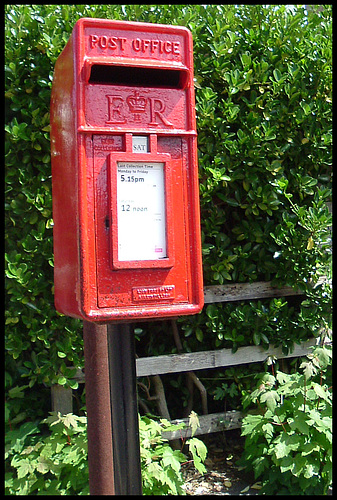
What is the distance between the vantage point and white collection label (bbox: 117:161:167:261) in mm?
1923

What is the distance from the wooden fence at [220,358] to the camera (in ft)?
10.4

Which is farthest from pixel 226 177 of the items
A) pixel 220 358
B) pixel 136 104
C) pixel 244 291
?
pixel 136 104

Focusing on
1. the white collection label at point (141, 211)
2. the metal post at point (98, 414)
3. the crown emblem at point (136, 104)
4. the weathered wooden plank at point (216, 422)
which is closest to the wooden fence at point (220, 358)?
the weathered wooden plank at point (216, 422)

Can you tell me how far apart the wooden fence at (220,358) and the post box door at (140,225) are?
49.6 inches

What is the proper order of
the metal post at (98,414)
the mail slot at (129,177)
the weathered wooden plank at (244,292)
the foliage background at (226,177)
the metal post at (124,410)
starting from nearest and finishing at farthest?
1. the mail slot at (129,177)
2. the metal post at (124,410)
3. the metal post at (98,414)
4. the foliage background at (226,177)
5. the weathered wooden plank at (244,292)

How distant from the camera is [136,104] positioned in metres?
1.95

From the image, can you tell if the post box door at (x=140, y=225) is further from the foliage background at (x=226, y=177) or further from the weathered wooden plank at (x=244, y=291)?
the weathered wooden plank at (x=244, y=291)

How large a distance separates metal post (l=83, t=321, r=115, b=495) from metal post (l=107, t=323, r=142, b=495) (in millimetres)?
163

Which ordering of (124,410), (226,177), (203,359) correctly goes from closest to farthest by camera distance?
(124,410) → (226,177) → (203,359)

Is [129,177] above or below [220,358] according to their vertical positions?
above

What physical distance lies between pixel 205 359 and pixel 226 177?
1.13 metres

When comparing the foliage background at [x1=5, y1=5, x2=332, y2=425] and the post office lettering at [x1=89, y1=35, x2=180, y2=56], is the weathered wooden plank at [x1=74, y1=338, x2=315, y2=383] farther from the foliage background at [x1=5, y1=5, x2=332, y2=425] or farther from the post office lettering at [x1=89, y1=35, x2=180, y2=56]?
the post office lettering at [x1=89, y1=35, x2=180, y2=56]

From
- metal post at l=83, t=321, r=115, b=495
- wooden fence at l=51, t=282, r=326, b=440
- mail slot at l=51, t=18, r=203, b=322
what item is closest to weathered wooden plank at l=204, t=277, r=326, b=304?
wooden fence at l=51, t=282, r=326, b=440

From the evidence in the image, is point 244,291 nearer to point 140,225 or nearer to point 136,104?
point 140,225
